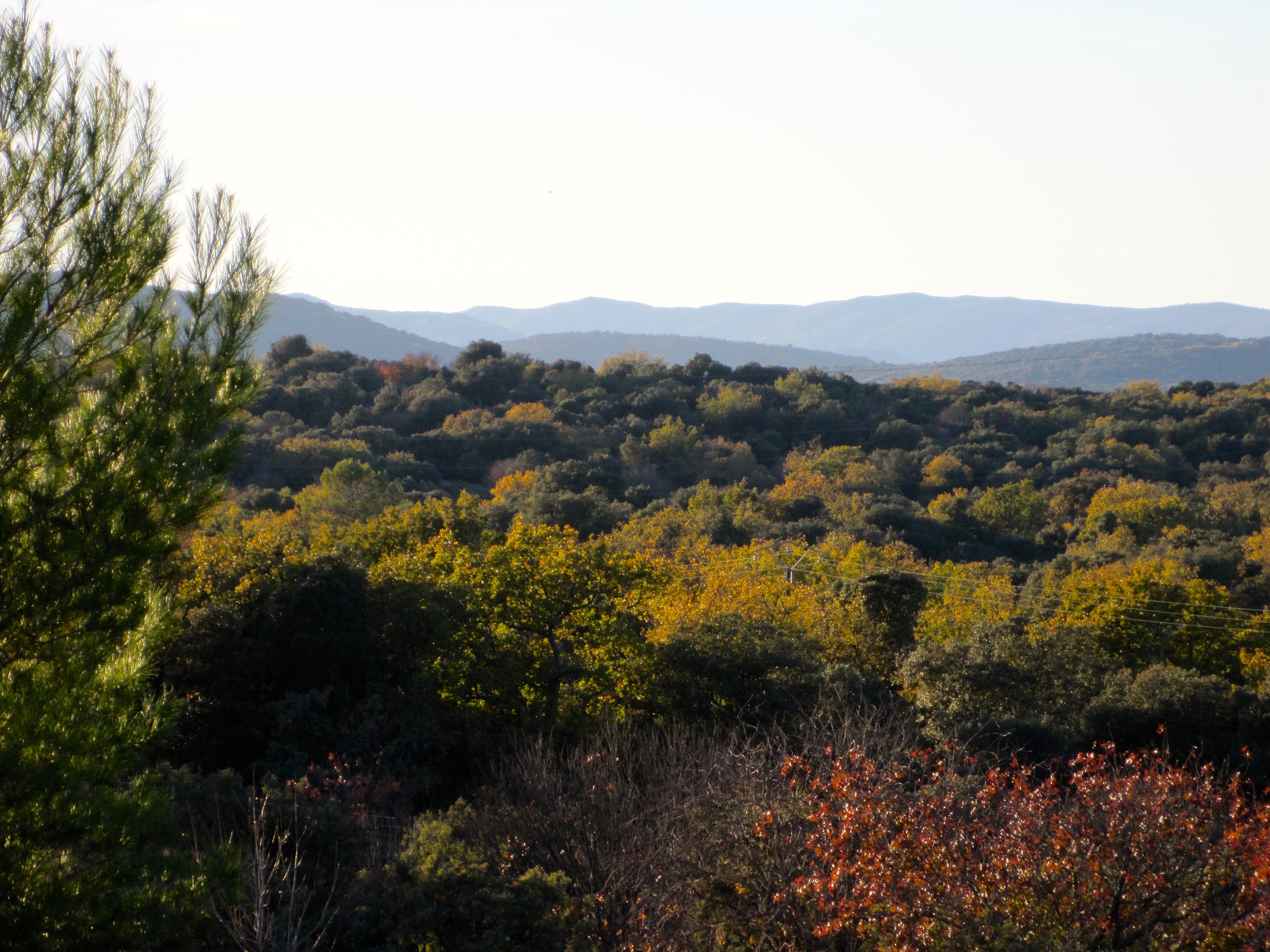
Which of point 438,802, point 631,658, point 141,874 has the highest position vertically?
Answer: point 141,874

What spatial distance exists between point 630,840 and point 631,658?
8.03 metres

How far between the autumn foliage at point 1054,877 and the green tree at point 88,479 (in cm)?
440

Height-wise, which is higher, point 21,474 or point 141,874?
point 21,474

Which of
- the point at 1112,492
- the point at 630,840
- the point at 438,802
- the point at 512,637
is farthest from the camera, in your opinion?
the point at 1112,492

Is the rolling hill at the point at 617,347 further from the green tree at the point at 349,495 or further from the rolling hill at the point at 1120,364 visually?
the green tree at the point at 349,495

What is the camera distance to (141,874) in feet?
16.7

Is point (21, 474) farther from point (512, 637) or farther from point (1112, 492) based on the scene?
point (1112, 492)

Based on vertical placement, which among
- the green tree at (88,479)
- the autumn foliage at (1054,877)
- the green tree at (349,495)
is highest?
the green tree at (88,479)

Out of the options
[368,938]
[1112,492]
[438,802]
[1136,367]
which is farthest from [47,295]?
[1136,367]

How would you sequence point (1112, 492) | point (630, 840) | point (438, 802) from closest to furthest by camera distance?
point (630, 840)
point (438, 802)
point (1112, 492)

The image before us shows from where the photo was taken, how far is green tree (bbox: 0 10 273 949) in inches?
185

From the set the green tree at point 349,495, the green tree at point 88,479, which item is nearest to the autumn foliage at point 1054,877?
the green tree at point 88,479

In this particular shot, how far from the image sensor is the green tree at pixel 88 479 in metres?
4.70

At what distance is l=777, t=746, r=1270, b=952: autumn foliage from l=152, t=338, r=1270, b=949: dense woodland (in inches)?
1.6
